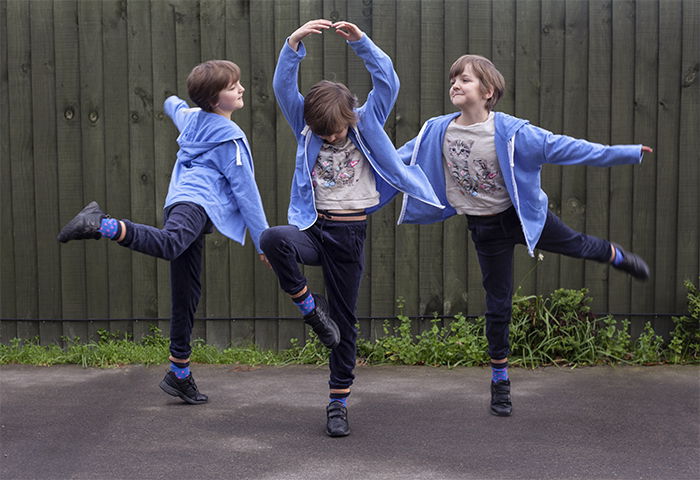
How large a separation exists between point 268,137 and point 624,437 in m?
3.04

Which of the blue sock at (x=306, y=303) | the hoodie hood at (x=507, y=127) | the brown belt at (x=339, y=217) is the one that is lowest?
the blue sock at (x=306, y=303)

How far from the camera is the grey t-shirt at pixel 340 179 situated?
4043mm

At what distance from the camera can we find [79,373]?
5.45 meters

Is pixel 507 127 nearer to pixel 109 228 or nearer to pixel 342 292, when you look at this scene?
pixel 342 292

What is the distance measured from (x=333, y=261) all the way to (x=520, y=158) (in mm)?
1095

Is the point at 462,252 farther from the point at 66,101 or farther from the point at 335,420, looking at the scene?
the point at 66,101

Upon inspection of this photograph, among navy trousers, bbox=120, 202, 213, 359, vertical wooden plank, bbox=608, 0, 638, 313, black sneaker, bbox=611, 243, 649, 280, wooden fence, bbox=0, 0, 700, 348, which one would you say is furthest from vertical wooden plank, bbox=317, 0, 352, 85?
black sneaker, bbox=611, 243, 649, 280

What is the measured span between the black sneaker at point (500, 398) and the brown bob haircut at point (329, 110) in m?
1.67

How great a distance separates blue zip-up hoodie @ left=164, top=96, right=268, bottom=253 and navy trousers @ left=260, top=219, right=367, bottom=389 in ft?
1.33

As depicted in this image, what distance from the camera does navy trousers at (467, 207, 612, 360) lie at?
4.32 metres

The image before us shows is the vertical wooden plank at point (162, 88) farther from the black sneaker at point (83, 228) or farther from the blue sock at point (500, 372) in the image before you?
the blue sock at point (500, 372)

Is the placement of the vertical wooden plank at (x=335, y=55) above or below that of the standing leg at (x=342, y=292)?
above

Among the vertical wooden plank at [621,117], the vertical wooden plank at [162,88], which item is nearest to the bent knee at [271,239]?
the vertical wooden plank at [162,88]

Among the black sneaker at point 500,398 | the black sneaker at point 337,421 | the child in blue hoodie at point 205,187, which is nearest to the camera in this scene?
the black sneaker at point 337,421
